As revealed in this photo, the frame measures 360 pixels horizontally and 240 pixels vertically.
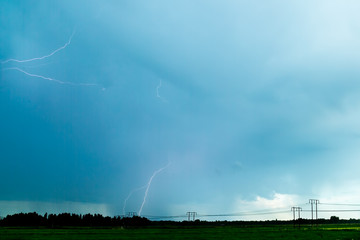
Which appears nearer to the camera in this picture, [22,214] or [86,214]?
[22,214]

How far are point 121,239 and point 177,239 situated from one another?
30.8ft

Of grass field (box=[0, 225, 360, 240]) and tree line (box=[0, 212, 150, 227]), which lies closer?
grass field (box=[0, 225, 360, 240])

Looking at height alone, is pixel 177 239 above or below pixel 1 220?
above

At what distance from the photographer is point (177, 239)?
45.6 meters

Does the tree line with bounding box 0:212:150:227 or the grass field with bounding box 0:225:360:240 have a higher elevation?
the grass field with bounding box 0:225:360:240

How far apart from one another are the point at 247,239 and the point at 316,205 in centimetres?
7711

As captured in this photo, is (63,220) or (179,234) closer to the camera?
(179,234)

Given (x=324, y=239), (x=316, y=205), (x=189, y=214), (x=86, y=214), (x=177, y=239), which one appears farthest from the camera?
(x=86, y=214)

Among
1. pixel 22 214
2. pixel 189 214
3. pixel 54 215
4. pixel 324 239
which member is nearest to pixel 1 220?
pixel 22 214

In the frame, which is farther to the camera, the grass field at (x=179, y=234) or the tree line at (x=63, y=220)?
the tree line at (x=63, y=220)

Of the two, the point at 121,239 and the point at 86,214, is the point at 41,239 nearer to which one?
the point at 121,239

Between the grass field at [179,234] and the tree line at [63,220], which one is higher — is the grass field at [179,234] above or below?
above

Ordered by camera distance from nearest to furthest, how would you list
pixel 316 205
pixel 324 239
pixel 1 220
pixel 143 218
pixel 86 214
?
1. pixel 324 239
2. pixel 316 205
3. pixel 1 220
4. pixel 143 218
5. pixel 86 214

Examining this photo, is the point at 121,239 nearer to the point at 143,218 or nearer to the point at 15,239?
the point at 15,239
